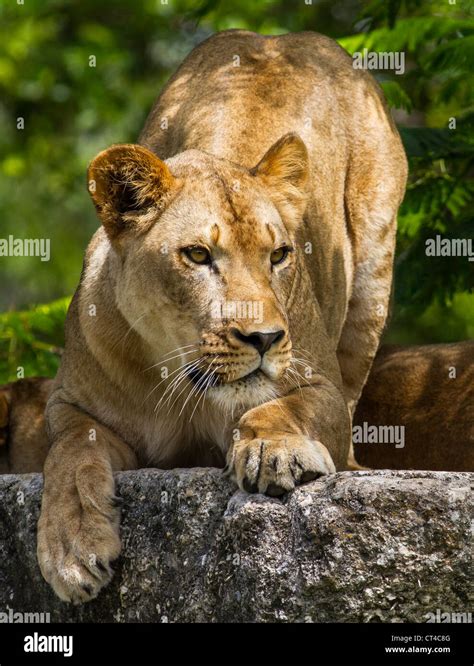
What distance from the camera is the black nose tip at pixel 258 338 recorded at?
430 cm

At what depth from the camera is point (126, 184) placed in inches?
189

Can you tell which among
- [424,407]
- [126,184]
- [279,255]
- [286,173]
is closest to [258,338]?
[279,255]

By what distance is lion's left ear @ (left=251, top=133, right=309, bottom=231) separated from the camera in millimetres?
5172

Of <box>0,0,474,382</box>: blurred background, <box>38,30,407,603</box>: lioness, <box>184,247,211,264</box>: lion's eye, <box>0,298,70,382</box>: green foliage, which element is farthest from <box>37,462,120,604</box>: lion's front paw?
<box>0,0,474,382</box>: blurred background

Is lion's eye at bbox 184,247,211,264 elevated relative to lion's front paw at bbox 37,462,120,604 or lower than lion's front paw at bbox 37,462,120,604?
elevated

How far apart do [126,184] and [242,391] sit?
916mm

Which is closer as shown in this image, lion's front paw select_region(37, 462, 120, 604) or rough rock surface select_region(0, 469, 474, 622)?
rough rock surface select_region(0, 469, 474, 622)

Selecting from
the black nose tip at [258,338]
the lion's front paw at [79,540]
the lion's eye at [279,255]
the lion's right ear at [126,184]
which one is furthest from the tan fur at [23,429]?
the black nose tip at [258,338]

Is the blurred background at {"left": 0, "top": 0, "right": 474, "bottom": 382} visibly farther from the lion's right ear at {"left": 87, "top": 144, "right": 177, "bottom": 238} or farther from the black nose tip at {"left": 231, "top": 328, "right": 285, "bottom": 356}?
the black nose tip at {"left": 231, "top": 328, "right": 285, "bottom": 356}

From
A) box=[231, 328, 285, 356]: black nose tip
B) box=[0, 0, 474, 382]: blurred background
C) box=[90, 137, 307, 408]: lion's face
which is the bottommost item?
box=[231, 328, 285, 356]: black nose tip

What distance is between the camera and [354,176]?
680 centimetres

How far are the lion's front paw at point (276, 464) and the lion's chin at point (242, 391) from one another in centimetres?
26

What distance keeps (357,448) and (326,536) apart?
293 cm
